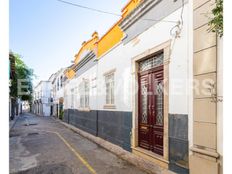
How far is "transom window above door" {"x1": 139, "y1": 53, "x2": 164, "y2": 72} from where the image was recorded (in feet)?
22.7

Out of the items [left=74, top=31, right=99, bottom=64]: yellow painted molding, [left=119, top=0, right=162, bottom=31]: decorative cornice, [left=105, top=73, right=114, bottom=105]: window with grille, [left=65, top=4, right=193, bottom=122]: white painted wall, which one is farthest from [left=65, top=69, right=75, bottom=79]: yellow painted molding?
[left=119, top=0, right=162, bottom=31]: decorative cornice

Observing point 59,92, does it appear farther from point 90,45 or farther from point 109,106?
point 109,106

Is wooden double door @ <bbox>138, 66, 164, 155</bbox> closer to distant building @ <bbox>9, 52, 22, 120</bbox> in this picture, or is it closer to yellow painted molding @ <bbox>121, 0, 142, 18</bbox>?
yellow painted molding @ <bbox>121, 0, 142, 18</bbox>

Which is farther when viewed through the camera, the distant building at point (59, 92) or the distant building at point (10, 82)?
the distant building at point (59, 92)

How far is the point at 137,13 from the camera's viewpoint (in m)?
7.83

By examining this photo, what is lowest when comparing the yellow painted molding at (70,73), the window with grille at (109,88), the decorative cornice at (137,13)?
the window with grille at (109,88)

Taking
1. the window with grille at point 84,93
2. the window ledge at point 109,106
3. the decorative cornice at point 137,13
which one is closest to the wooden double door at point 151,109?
the decorative cornice at point 137,13

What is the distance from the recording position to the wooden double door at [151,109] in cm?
679

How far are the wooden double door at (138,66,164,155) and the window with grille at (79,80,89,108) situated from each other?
25.1 ft

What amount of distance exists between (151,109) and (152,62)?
4.94ft

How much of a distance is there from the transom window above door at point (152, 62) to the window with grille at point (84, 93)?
25.2 feet

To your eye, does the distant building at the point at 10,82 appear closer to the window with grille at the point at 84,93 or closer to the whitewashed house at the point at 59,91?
the window with grille at the point at 84,93

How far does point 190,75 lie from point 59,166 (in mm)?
4488
